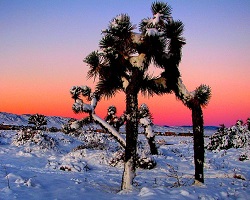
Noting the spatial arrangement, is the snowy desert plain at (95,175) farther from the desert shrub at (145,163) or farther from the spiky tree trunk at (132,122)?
the spiky tree trunk at (132,122)

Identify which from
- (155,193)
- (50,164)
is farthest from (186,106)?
(50,164)

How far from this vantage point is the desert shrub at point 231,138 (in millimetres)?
24469

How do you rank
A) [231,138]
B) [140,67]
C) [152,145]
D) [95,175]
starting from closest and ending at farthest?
[140,67], [95,175], [152,145], [231,138]

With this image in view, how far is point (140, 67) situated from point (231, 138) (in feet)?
62.2

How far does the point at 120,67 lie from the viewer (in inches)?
371

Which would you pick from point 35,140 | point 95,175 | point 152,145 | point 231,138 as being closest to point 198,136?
point 95,175

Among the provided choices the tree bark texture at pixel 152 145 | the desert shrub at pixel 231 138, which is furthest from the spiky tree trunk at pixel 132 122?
the desert shrub at pixel 231 138

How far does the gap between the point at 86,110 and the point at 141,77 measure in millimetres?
2051

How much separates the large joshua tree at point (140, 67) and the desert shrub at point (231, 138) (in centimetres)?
1670

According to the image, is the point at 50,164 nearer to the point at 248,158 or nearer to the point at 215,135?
the point at 248,158

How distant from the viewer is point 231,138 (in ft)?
83.3

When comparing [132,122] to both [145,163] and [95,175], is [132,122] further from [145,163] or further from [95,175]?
[145,163]

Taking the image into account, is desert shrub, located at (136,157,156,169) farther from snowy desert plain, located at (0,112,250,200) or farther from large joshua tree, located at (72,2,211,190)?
large joshua tree, located at (72,2,211,190)

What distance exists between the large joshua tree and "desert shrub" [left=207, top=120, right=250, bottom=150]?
16.7 metres
